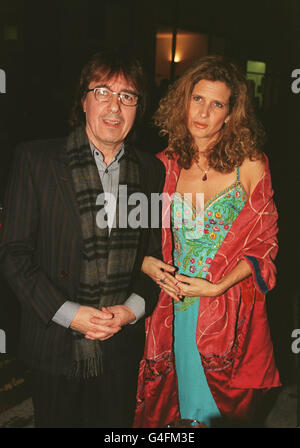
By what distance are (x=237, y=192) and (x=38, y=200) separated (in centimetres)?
90

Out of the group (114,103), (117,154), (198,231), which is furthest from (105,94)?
(198,231)

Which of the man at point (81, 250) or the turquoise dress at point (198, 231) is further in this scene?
the turquoise dress at point (198, 231)

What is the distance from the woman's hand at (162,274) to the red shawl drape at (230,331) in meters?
0.12

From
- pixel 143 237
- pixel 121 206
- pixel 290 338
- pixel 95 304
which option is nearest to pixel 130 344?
pixel 95 304

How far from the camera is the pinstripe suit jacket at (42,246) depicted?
1.53 metres

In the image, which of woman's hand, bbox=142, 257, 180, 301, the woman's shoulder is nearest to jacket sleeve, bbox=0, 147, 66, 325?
woman's hand, bbox=142, 257, 180, 301

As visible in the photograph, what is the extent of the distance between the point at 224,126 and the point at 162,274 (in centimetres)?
75

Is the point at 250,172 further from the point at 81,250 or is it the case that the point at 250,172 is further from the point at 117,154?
the point at 81,250

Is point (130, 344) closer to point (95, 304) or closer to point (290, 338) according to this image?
point (95, 304)

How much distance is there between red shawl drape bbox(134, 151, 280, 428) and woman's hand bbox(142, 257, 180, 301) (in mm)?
116

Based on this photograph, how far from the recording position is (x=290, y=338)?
3828 mm

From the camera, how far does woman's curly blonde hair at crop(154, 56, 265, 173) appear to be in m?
1.94
